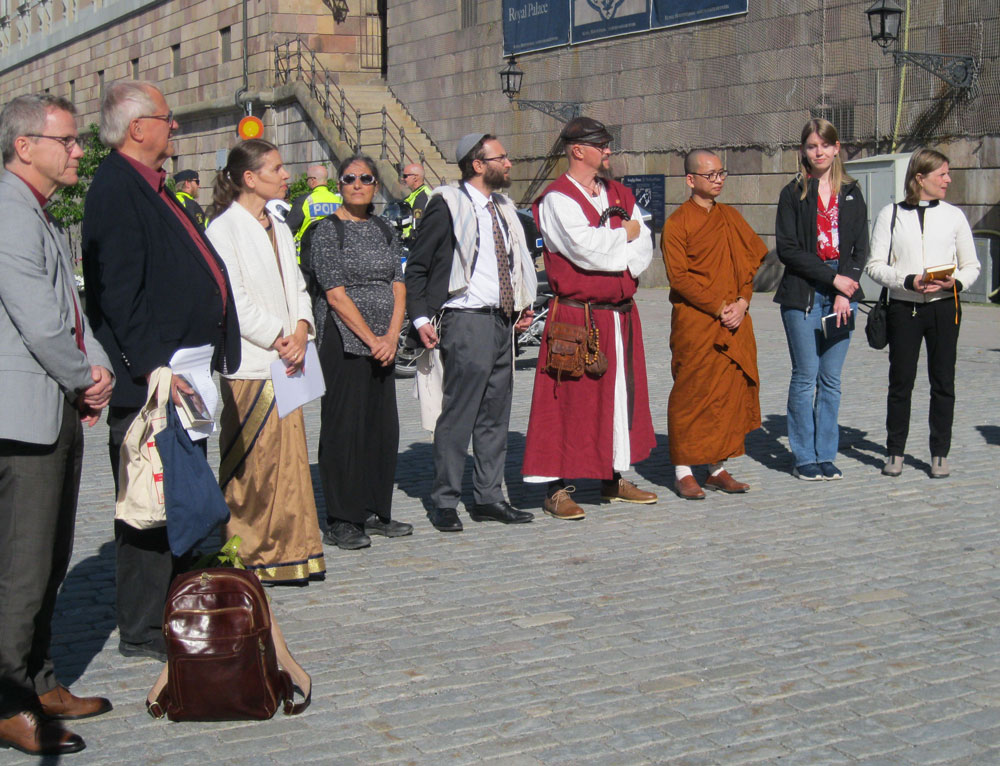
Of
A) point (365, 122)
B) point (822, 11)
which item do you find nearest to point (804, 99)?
point (822, 11)

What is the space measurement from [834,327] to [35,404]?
5.13m

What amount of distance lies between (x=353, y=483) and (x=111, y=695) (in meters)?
2.19

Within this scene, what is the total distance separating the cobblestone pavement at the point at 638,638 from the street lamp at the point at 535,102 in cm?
1886

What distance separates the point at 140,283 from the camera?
465 centimetres

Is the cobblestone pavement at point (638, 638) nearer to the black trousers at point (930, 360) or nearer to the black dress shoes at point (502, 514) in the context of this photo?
the black dress shoes at point (502, 514)

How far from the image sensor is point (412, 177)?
51.1 ft

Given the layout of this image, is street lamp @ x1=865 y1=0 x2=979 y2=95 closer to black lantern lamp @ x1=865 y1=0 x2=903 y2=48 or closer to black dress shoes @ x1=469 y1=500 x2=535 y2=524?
black lantern lamp @ x1=865 y1=0 x2=903 y2=48

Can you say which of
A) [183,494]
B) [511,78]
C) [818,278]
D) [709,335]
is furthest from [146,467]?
[511,78]

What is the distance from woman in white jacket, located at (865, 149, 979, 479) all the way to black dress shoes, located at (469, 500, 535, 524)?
7.88ft

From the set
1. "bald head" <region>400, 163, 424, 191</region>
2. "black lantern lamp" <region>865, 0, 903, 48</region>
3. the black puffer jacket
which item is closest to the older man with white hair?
the black puffer jacket

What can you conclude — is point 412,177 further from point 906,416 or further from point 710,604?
point 710,604

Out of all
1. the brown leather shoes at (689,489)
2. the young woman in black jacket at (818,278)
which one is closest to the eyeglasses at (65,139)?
the brown leather shoes at (689,489)

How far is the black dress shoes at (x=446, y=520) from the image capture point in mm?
6809

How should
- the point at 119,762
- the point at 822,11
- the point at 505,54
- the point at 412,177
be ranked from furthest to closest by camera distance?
the point at 505,54
the point at 822,11
the point at 412,177
the point at 119,762
